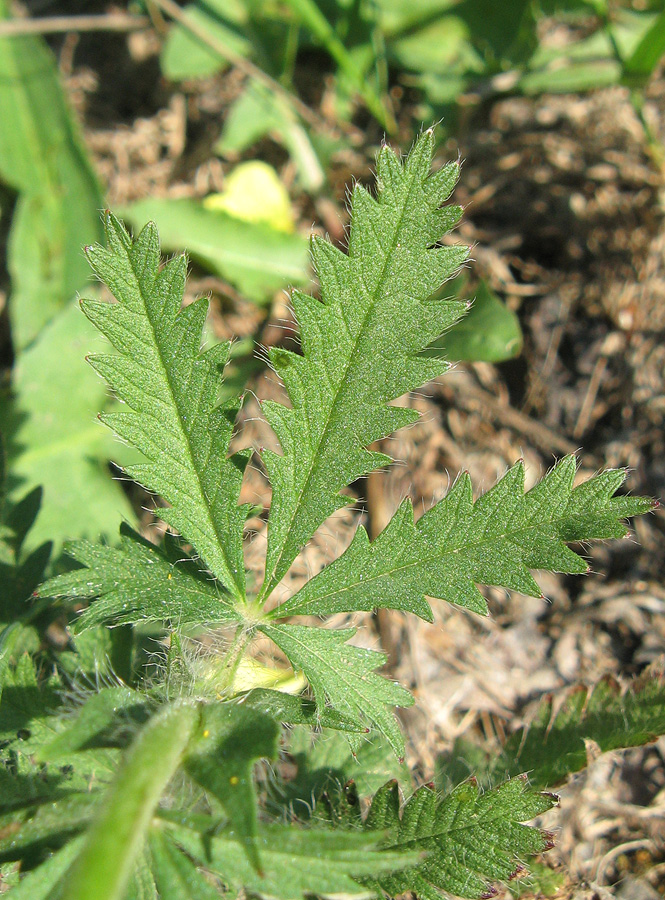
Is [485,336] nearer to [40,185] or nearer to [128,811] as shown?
[128,811]

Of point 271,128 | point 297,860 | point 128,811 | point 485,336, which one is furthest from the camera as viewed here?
point 271,128

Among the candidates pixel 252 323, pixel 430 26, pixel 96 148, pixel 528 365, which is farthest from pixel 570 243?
pixel 96 148

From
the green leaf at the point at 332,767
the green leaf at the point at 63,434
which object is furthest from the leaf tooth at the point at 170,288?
the green leaf at the point at 63,434

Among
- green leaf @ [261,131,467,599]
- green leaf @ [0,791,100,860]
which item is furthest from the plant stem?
green leaf @ [0,791,100,860]

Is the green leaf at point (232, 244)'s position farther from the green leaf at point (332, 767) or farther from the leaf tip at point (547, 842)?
the leaf tip at point (547, 842)

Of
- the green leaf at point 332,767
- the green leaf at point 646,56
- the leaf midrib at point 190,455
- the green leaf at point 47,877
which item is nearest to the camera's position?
the green leaf at point 47,877

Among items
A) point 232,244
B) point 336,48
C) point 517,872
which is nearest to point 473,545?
point 517,872
